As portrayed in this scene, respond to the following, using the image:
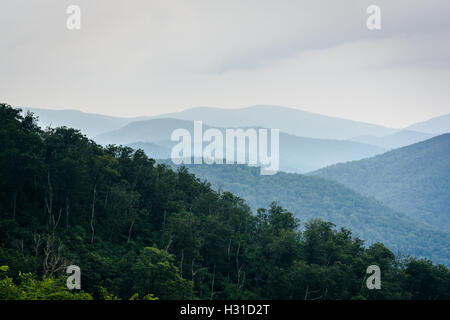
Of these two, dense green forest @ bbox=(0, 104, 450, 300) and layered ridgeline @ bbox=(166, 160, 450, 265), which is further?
layered ridgeline @ bbox=(166, 160, 450, 265)

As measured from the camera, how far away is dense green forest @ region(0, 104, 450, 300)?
19234 millimetres

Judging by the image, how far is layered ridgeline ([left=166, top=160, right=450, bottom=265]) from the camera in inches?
5236

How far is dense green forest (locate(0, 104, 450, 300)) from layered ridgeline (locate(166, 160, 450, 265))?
368 ft

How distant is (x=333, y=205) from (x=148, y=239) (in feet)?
479

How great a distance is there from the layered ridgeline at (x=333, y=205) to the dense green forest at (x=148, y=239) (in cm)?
11210

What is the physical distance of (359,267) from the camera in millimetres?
27797

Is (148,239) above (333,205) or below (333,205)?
above

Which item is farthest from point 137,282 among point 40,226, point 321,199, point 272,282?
point 321,199

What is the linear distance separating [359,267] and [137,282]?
18.6 metres

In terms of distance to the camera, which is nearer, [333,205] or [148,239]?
[148,239]

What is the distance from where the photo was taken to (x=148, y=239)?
27.9 meters
